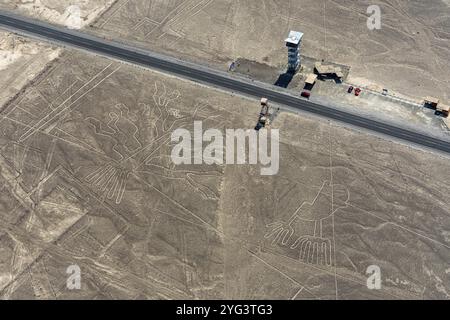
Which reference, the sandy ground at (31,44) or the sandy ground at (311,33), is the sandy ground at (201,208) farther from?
the sandy ground at (311,33)

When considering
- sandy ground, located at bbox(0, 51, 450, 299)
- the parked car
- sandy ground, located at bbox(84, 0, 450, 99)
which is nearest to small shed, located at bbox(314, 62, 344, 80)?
sandy ground, located at bbox(84, 0, 450, 99)

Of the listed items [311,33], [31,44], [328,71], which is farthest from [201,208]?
[31,44]

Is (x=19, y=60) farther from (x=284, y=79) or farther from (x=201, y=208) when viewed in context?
(x=284, y=79)

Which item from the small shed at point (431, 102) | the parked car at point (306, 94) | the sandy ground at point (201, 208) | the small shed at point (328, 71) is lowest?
the sandy ground at point (201, 208)

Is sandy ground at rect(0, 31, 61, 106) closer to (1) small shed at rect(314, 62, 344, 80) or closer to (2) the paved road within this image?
(2) the paved road

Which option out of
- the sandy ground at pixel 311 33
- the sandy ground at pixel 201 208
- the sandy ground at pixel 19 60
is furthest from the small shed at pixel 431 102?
the sandy ground at pixel 19 60
